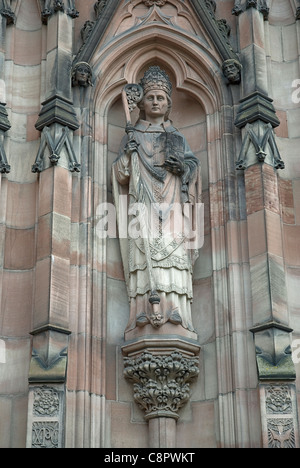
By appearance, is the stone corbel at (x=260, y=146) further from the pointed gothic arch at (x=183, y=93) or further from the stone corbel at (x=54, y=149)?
the stone corbel at (x=54, y=149)

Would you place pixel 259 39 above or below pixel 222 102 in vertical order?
above

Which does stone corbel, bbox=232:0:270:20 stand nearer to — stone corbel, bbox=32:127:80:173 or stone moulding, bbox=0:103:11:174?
stone corbel, bbox=32:127:80:173

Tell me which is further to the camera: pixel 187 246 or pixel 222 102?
pixel 222 102

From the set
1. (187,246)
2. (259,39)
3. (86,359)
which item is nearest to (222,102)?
(259,39)

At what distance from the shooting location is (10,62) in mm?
13477

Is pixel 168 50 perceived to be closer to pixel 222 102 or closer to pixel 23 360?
pixel 222 102

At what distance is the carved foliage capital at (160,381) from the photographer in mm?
11758

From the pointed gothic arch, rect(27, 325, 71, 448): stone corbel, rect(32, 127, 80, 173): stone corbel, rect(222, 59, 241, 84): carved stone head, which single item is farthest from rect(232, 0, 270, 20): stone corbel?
rect(27, 325, 71, 448): stone corbel

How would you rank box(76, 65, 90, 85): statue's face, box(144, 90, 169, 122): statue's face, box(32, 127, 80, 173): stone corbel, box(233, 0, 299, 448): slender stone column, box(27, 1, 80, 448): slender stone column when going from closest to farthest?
box(27, 1, 80, 448): slender stone column, box(233, 0, 299, 448): slender stone column, box(32, 127, 80, 173): stone corbel, box(76, 65, 90, 85): statue's face, box(144, 90, 169, 122): statue's face

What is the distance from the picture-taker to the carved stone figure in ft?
43.0

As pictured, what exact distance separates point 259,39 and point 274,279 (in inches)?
139

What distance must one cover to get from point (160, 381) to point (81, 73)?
420 centimetres

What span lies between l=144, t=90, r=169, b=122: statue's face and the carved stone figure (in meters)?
0.82

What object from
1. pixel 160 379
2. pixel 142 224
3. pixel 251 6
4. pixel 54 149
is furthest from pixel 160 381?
pixel 251 6
